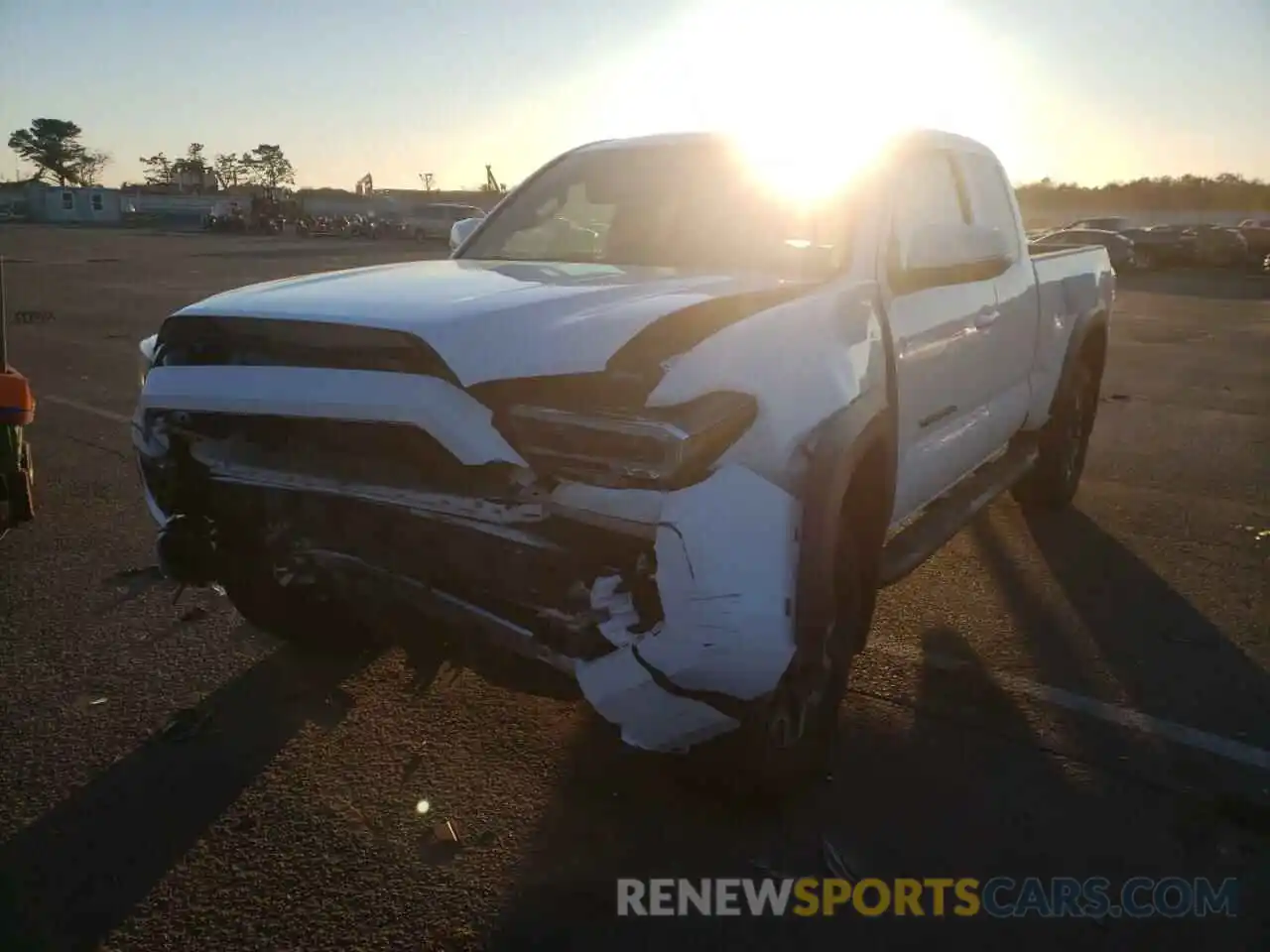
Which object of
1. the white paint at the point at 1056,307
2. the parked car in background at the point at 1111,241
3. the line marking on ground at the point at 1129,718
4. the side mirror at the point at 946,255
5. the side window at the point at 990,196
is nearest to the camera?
the line marking on ground at the point at 1129,718

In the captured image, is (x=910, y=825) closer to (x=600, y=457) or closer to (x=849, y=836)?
(x=849, y=836)

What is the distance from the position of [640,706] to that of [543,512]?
1.64 ft

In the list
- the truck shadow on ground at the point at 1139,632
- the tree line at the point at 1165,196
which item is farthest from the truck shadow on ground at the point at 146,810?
the tree line at the point at 1165,196

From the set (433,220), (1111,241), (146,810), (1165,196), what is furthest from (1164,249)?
(1165,196)

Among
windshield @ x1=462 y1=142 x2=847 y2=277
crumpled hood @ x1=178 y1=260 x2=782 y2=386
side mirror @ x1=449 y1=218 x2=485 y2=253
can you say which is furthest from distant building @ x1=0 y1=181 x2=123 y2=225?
crumpled hood @ x1=178 y1=260 x2=782 y2=386

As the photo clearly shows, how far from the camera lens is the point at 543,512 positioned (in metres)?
2.56

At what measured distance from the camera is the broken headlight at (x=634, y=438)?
8.05ft

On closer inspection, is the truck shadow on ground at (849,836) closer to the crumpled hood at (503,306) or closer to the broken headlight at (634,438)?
the broken headlight at (634,438)

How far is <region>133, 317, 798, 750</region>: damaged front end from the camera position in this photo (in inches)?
97.4

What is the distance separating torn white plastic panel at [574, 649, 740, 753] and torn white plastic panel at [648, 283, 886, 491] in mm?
534

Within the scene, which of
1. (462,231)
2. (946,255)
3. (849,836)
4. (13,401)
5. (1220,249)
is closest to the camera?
(849,836)

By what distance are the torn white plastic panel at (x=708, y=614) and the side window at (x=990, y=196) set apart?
2932 millimetres

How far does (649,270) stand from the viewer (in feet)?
12.1

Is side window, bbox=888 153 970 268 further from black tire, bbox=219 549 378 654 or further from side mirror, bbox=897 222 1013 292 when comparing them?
black tire, bbox=219 549 378 654
